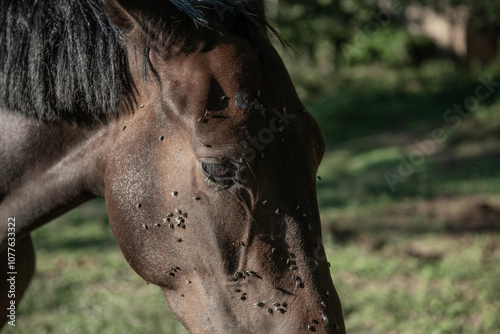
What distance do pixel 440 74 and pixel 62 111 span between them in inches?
431

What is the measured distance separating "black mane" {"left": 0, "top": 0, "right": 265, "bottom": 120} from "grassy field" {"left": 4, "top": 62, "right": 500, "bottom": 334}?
925 millimetres

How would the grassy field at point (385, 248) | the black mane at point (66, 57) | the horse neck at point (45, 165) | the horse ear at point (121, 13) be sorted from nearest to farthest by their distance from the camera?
the horse ear at point (121, 13) < the black mane at point (66, 57) < the horse neck at point (45, 165) < the grassy field at point (385, 248)

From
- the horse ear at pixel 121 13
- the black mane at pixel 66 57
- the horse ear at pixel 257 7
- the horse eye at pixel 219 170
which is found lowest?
the horse eye at pixel 219 170

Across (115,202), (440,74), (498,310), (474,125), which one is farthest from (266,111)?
(440,74)

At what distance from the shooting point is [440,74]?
38.7 ft

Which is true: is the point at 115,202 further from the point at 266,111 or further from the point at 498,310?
the point at 498,310

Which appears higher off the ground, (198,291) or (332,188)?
(198,291)

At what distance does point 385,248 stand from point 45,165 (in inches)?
157

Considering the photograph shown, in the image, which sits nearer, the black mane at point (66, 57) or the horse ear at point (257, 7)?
the black mane at point (66, 57)

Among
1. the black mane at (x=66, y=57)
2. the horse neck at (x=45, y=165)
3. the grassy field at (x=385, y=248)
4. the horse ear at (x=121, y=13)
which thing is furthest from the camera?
the grassy field at (x=385, y=248)

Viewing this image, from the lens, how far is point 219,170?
177cm

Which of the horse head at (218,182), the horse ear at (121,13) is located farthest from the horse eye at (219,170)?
the horse ear at (121,13)

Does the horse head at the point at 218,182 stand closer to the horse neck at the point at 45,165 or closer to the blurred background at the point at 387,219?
the horse neck at the point at 45,165

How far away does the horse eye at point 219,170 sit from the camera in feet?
5.80
